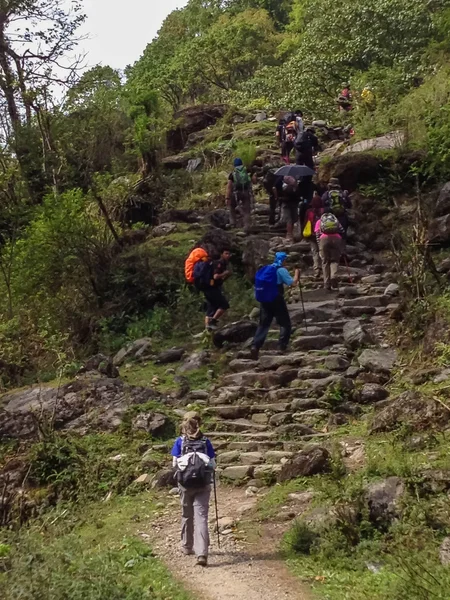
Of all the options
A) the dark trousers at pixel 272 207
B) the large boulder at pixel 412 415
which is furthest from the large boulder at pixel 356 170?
the large boulder at pixel 412 415

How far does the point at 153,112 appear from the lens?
25.0m

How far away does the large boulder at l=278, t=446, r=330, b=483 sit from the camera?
8.18m

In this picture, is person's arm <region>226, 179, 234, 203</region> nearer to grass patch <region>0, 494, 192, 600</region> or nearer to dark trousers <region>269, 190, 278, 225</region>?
dark trousers <region>269, 190, 278, 225</region>

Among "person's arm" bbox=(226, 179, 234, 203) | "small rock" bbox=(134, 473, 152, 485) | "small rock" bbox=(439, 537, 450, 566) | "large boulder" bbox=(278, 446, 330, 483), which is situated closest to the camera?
"small rock" bbox=(439, 537, 450, 566)

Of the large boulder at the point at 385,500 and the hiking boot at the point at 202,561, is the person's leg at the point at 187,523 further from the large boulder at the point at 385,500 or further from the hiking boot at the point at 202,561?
the large boulder at the point at 385,500

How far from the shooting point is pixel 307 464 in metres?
8.25

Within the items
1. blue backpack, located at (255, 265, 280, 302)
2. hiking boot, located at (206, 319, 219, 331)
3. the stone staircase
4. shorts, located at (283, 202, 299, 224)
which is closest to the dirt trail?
the stone staircase

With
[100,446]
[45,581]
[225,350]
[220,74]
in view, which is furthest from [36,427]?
[220,74]

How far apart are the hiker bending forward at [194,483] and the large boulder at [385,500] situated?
4.56 ft

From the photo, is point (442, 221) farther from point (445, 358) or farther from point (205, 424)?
point (205, 424)

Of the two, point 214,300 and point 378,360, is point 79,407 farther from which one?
point 378,360

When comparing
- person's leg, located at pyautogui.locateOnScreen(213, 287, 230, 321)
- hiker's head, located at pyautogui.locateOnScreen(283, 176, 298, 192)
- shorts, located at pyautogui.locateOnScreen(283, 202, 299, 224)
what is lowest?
person's leg, located at pyautogui.locateOnScreen(213, 287, 230, 321)

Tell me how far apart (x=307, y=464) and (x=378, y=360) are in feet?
11.4

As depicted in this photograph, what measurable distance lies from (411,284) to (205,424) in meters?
4.09
